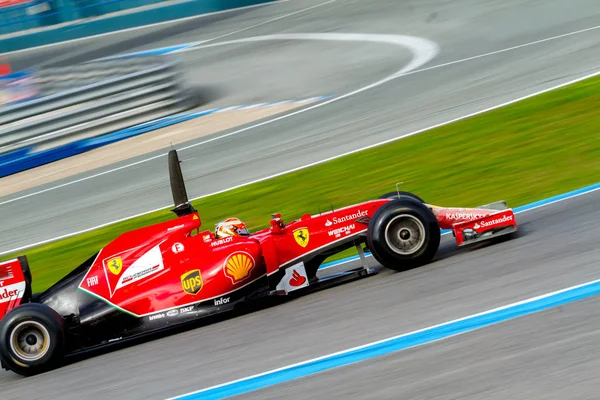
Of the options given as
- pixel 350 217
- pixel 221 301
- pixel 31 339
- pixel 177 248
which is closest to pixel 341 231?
pixel 350 217

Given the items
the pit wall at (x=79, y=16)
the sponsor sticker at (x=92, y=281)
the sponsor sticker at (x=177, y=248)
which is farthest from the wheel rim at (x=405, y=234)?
the pit wall at (x=79, y=16)

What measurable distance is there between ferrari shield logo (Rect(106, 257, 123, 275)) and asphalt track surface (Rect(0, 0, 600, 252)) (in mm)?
4732

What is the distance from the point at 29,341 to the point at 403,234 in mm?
3112

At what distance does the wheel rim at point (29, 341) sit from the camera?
683 centimetres

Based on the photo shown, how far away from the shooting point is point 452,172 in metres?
10.4

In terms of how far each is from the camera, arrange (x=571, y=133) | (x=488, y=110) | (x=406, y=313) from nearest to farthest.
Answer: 1. (x=406, y=313)
2. (x=571, y=133)
3. (x=488, y=110)

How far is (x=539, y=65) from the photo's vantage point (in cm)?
1403

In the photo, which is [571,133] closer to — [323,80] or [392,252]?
[392,252]

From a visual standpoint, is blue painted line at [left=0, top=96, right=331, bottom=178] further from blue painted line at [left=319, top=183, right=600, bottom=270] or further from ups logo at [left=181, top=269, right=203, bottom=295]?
ups logo at [left=181, top=269, right=203, bottom=295]

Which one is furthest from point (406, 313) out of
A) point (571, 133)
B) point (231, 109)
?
point (231, 109)

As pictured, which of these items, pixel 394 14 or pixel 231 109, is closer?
pixel 231 109

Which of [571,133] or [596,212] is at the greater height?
[571,133]

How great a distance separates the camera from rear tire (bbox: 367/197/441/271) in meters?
6.89

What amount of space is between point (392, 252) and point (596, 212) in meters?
1.90
